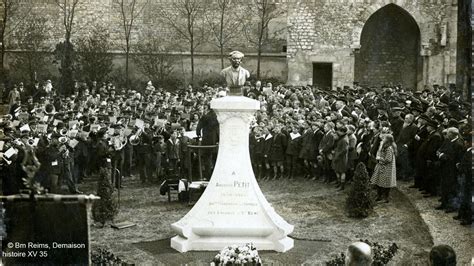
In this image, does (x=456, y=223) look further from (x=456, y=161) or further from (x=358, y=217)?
(x=358, y=217)

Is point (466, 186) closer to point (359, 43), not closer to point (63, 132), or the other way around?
point (63, 132)

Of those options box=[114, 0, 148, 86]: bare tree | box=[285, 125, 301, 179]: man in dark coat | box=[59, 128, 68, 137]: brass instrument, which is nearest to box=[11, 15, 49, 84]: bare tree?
box=[59, 128, 68, 137]: brass instrument

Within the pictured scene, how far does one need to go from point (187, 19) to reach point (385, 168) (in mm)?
7610

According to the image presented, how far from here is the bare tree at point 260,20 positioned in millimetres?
16438

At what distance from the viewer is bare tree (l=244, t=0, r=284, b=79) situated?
53.9 feet

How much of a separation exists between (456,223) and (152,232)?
505 cm

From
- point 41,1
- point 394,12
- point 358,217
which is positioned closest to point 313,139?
point 358,217

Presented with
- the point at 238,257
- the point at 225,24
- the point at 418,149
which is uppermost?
the point at 225,24

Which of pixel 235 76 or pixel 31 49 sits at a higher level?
pixel 31 49

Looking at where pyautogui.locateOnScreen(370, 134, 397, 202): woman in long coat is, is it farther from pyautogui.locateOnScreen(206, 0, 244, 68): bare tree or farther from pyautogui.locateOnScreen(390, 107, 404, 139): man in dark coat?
pyautogui.locateOnScreen(206, 0, 244, 68): bare tree

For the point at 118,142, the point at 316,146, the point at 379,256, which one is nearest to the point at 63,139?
the point at 118,142

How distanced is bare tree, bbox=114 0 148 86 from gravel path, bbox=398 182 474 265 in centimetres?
761

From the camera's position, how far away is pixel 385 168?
450 inches

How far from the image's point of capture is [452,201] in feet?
32.2
